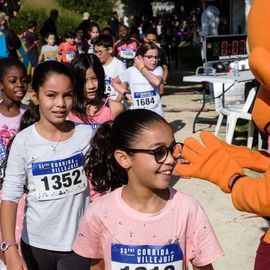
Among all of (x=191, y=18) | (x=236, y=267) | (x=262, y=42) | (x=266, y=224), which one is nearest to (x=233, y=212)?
(x=266, y=224)

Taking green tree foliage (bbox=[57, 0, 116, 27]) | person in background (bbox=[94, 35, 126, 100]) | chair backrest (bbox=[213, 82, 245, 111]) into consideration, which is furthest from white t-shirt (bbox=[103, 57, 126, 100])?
green tree foliage (bbox=[57, 0, 116, 27])

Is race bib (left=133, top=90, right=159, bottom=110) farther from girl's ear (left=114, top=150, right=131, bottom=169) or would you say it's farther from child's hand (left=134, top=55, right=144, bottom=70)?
girl's ear (left=114, top=150, right=131, bottom=169)

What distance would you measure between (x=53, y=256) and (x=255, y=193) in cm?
111

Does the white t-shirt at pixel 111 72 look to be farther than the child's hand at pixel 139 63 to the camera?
Yes

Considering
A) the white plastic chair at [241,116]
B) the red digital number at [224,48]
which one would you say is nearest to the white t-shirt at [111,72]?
the white plastic chair at [241,116]

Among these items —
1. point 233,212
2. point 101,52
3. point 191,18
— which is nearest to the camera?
point 233,212

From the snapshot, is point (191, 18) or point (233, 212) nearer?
point (233, 212)

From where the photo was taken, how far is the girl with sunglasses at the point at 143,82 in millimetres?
5996

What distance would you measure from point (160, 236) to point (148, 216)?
0.29 ft

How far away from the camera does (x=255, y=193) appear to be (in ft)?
7.13

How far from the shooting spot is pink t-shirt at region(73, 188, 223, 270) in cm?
201

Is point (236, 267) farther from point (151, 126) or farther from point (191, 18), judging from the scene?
point (191, 18)

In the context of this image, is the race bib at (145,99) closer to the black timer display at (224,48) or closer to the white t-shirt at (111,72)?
the white t-shirt at (111,72)

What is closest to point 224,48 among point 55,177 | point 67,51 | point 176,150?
point 67,51
